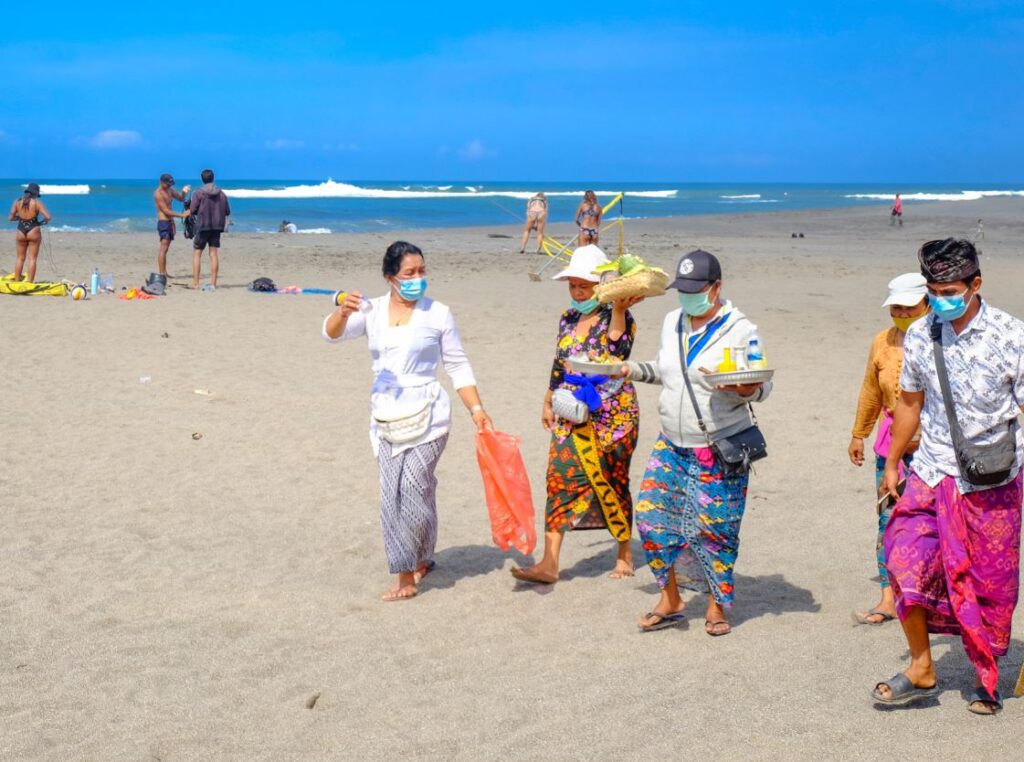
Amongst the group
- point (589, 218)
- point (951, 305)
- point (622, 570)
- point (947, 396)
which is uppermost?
point (589, 218)

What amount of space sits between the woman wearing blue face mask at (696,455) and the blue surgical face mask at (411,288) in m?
1.03

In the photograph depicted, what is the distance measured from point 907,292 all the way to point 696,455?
1141 mm

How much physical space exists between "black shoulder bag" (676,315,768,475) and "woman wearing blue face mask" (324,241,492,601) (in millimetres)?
1071

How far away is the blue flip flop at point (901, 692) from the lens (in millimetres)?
4207

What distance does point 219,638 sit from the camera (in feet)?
16.8

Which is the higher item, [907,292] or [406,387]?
[907,292]

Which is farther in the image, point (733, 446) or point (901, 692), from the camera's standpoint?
point (733, 446)

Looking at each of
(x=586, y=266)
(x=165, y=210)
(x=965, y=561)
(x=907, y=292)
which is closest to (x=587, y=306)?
(x=586, y=266)

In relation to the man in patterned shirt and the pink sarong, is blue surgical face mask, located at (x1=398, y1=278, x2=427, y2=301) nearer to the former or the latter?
the man in patterned shirt

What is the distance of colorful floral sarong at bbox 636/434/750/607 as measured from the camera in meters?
4.88

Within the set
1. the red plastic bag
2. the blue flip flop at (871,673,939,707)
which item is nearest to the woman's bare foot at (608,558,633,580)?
the red plastic bag

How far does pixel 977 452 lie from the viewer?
397cm

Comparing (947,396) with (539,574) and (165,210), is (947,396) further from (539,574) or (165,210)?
(165,210)

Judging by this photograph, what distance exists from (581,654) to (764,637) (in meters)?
0.81
